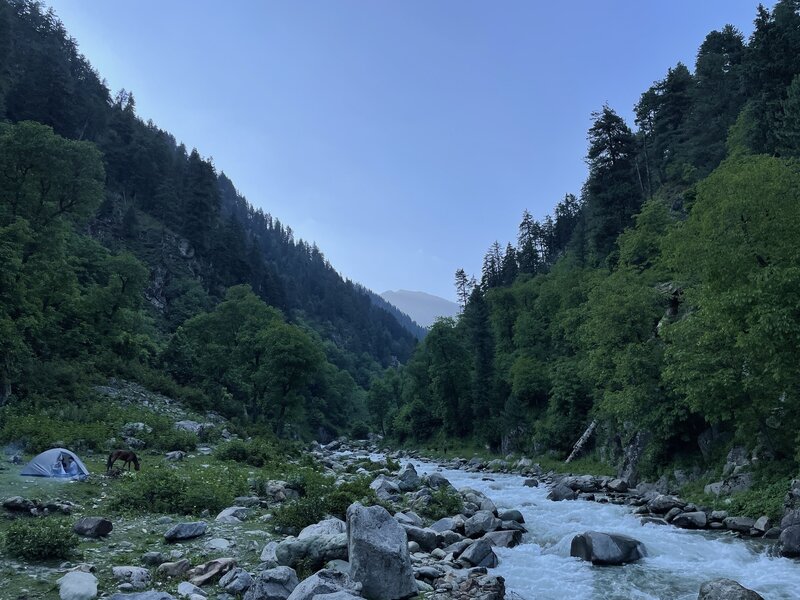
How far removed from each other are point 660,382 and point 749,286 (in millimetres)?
9196

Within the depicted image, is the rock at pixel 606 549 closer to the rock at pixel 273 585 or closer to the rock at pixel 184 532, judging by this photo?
the rock at pixel 273 585

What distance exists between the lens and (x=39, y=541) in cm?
1106

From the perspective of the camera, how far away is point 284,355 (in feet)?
167

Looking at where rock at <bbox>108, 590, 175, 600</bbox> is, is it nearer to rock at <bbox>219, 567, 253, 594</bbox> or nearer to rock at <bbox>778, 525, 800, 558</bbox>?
rock at <bbox>219, 567, 253, 594</bbox>

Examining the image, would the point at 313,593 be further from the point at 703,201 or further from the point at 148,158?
the point at 148,158

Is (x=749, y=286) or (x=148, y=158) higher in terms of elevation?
(x=148, y=158)

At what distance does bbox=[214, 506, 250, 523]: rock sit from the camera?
15.9m

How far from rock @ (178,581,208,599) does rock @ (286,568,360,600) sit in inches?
80.2

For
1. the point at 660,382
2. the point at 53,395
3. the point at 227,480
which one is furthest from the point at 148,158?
the point at 660,382

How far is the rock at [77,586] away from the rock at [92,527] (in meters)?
3.20

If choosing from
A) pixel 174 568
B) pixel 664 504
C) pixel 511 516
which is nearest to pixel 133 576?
pixel 174 568

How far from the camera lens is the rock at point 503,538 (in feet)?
55.9

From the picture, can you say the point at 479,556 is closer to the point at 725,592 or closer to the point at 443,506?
the point at 725,592

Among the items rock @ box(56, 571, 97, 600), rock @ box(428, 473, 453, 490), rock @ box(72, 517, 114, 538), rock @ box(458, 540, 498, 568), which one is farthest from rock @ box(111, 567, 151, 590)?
rock @ box(428, 473, 453, 490)
